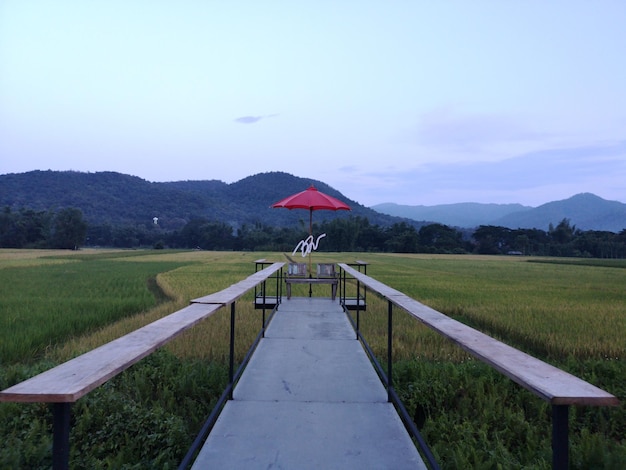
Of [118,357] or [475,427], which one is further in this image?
[475,427]

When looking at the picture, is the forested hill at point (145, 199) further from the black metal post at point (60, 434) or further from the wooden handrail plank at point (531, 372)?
the black metal post at point (60, 434)

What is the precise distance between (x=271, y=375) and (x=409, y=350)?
88.1 inches

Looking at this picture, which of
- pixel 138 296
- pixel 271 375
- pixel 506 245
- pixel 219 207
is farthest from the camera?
pixel 219 207

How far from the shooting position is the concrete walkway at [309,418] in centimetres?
249

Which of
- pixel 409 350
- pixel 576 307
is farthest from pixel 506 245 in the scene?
pixel 409 350

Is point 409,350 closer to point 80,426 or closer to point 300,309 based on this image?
point 300,309

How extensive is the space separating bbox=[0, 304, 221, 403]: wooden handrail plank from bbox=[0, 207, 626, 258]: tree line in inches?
2313

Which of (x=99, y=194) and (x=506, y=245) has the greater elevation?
(x=99, y=194)

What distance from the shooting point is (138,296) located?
10922 millimetres

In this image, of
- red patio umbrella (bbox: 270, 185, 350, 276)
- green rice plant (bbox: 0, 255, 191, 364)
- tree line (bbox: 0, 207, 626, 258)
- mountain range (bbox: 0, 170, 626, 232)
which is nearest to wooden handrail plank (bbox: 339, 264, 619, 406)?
green rice plant (bbox: 0, 255, 191, 364)

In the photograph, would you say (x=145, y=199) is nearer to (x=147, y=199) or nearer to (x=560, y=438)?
(x=147, y=199)

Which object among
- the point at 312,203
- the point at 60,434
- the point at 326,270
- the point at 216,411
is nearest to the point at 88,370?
the point at 60,434

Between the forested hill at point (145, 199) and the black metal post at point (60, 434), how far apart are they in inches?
3256

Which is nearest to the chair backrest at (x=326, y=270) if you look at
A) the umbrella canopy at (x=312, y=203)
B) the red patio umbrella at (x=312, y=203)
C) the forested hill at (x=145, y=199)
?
the red patio umbrella at (x=312, y=203)
